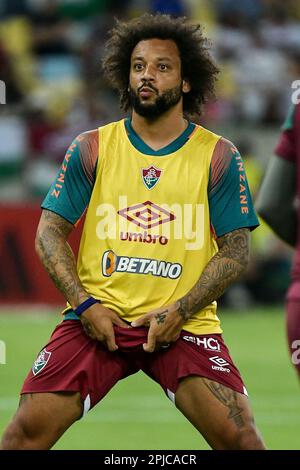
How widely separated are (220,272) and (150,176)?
57cm

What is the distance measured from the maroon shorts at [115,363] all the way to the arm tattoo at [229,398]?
0.10 ft

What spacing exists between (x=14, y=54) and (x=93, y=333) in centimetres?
1550

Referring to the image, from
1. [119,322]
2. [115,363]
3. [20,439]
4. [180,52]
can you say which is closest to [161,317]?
[119,322]

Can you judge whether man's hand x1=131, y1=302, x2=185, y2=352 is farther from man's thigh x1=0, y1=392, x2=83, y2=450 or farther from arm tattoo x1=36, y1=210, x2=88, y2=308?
man's thigh x1=0, y1=392, x2=83, y2=450

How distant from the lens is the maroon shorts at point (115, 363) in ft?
19.0

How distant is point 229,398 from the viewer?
579 cm

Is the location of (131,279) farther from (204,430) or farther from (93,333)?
(204,430)

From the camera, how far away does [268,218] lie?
6.29m

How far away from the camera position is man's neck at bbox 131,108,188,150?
6172 millimetres

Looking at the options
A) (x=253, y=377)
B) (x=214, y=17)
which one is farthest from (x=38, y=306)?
(x=214, y=17)

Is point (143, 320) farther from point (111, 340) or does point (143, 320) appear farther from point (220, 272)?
point (220, 272)

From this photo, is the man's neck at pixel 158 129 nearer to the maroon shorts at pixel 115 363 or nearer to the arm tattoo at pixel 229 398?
the maroon shorts at pixel 115 363

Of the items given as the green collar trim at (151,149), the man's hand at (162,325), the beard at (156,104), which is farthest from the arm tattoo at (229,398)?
the beard at (156,104)

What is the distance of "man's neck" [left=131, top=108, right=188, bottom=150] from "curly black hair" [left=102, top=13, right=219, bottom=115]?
0.27m
